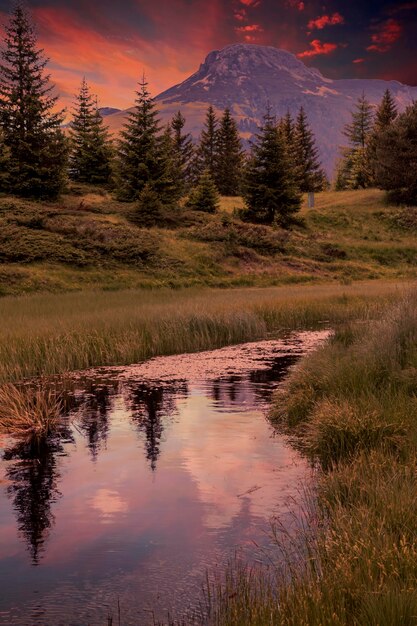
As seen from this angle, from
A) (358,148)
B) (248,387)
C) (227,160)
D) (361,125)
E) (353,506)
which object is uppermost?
(361,125)

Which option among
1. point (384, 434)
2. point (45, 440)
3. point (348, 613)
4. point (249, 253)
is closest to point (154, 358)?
point (45, 440)

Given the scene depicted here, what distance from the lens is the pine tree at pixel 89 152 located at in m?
66.6

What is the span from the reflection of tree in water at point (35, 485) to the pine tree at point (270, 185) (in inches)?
1944

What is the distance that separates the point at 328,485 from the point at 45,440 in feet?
17.2

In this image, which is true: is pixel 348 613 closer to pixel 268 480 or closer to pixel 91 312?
pixel 268 480

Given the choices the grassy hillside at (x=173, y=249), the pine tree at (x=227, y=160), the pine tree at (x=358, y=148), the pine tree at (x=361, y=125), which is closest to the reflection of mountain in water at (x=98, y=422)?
the grassy hillside at (x=173, y=249)

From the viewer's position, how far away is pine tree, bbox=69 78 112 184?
66.6 meters

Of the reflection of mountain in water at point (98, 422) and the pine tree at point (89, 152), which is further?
the pine tree at point (89, 152)

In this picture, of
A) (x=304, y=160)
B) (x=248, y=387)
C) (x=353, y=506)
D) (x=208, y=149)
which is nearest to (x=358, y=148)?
(x=304, y=160)

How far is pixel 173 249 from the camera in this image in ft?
147

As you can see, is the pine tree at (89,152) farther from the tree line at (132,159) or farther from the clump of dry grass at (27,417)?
the clump of dry grass at (27,417)

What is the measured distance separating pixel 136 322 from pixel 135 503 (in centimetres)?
1299

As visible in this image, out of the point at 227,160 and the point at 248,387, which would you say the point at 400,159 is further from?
the point at 248,387

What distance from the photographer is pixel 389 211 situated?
67.1 meters
